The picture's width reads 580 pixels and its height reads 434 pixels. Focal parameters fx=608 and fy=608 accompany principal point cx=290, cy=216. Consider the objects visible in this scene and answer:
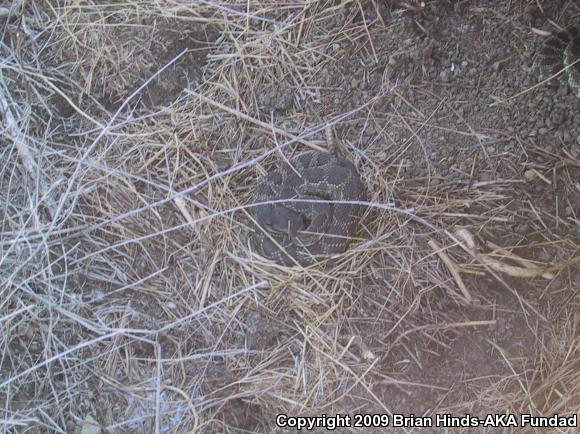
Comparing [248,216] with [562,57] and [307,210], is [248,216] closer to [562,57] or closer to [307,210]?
→ [307,210]

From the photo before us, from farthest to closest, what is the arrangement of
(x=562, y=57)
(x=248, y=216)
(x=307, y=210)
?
(x=307, y=210) < (x=248, y=216) < (x=562, y=57)

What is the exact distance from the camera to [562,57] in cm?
268

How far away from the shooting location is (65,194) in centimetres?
281

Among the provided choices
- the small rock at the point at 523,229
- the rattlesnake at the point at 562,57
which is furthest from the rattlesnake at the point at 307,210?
the rattlesnake at the point at 562,57

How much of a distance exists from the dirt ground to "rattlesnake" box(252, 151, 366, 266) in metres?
0.07

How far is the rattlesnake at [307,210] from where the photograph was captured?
2734mm

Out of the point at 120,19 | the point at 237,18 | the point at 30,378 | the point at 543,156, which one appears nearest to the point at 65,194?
the point at 30,378

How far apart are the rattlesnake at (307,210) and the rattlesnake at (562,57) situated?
95 centimetres

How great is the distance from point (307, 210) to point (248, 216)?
0.29m

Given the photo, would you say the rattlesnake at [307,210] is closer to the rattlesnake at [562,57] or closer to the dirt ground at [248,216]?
the dirt ground at [248,216]

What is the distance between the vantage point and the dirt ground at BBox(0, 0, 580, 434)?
2.45 m

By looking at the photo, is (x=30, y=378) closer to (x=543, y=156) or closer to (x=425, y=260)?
(x=425, y=260)

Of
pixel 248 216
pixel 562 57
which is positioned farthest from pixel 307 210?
pixel 562 57

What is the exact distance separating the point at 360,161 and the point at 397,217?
0.35 meters
